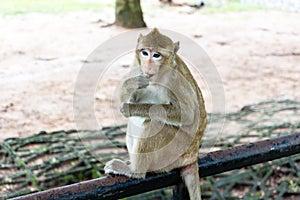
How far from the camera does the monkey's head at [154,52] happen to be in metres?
1.43

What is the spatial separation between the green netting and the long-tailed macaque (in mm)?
1433

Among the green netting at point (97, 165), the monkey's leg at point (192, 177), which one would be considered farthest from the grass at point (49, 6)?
the monkey's leg at point (192, 177)

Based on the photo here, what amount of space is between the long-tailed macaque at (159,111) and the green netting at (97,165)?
4.70 feet

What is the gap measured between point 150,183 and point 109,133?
10.5 feet

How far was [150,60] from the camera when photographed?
56.6 inches

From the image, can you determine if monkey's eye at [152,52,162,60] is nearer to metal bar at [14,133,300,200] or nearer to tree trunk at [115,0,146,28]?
metal bar at [14,133,300,200]

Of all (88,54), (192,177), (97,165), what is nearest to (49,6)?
(88,54)

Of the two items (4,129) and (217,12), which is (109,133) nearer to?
(4,129)

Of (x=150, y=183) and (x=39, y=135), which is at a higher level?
(x=150, y=183)

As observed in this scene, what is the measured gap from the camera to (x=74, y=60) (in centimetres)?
738

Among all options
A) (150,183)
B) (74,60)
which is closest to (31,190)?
(150,183)

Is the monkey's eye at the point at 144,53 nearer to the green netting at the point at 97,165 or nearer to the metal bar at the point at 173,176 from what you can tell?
the metal bar at the point at 173,176

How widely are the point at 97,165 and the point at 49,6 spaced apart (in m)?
8.13

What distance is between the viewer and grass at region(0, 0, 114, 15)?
10.9 meters
